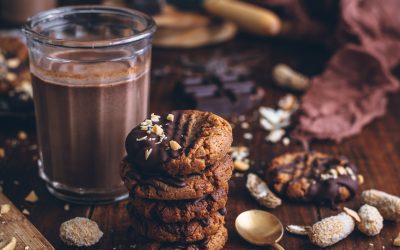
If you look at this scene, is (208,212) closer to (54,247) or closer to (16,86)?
(54,247)

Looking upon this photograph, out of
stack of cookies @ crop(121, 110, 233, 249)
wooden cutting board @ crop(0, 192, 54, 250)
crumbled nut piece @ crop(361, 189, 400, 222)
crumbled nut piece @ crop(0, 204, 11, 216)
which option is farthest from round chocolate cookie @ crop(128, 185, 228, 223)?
crumbled nut piece @ crop(361, 189, 400, 222)

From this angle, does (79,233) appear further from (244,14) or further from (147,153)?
(244,14)

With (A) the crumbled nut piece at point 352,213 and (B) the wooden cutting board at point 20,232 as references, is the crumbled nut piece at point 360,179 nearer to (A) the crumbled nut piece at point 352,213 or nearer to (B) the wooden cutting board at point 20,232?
(A) the crumbled nut piece at point 352,213

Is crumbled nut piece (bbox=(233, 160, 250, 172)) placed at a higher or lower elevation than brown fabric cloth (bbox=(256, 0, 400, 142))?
lower

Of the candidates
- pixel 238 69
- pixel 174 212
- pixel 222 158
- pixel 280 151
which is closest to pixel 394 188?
pixel 280 151

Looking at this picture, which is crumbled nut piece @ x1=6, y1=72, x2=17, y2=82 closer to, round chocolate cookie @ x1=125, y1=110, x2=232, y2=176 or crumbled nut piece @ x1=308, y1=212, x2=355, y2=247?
round chocolate cookie @ x1=125, y1=110, x2=232, y2=176

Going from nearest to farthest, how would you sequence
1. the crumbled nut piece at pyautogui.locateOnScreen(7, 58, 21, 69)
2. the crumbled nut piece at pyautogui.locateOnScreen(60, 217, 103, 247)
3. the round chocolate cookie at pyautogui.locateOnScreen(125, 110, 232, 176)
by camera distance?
the round chocolate cookie at pyautogui.locateOnScreen(125, 110, 232, 176)
the crumbled nut piece at pyautogui.locateOnScreen(60, 217, 103, 247)
the crumbled nut piece at pyautogui.locateOnScreen(7, 58, 21, 69)

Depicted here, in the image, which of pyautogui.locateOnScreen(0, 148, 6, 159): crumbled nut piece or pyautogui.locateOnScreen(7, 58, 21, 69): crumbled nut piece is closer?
pyautogui.locateOnScreen(0, 148, 6, 159): crumbled nut piece

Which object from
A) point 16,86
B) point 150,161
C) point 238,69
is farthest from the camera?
point 238,69

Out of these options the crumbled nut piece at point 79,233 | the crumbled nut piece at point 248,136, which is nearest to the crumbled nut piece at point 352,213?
the crumbled nut piece at point 248,136
